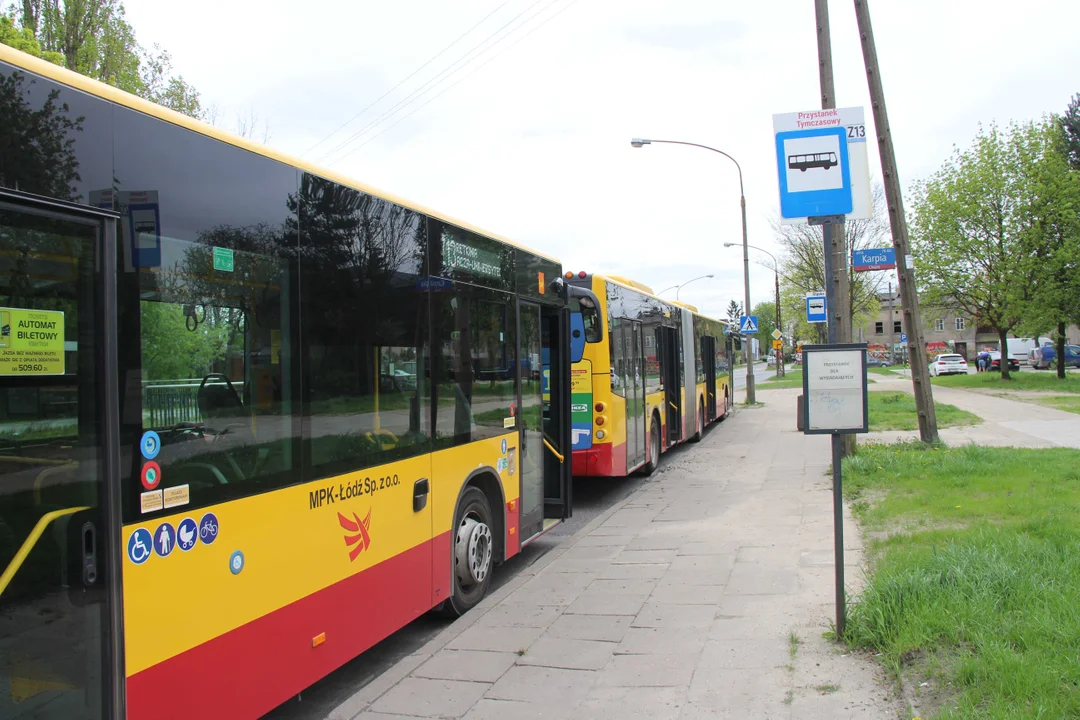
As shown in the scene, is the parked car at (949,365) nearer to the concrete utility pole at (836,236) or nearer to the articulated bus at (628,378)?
the articulated bus at (628,378)

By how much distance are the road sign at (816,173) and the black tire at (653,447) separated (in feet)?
27.2

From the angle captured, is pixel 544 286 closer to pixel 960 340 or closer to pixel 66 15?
pixel 66 15

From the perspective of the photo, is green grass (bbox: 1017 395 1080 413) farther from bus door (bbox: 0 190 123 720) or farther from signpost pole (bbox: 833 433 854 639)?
bus door (bbox: 0 190 123 720)

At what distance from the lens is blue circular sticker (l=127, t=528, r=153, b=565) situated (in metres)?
2.84

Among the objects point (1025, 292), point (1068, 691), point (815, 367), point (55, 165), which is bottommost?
point (1068, 691)

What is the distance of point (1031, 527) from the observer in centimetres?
663

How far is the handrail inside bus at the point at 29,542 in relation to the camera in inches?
98.3

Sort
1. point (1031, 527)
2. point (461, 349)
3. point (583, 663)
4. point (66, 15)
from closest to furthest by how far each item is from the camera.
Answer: point (583, 663), point (461, 349), point (1031, 527), point (66, 15)

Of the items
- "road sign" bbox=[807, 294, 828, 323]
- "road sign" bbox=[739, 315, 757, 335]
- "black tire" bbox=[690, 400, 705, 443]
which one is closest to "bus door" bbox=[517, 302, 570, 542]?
"road sign" bbox=[807, 294, 828, 323]

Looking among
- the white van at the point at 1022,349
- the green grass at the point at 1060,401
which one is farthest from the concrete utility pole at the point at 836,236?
the white van at the point at 1022,349

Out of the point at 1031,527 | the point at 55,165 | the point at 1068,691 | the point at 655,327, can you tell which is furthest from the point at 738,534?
the point at 55,165

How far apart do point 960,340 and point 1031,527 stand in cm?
9679

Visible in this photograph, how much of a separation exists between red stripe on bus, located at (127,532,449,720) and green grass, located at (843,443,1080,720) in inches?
110

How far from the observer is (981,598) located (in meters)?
4.67
